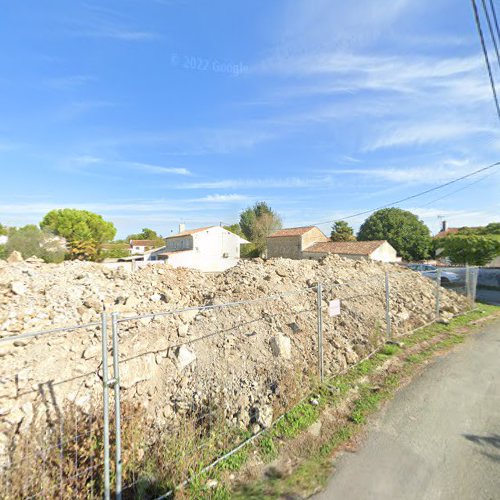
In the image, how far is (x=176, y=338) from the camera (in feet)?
17.1

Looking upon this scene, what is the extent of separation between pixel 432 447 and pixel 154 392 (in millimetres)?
3986

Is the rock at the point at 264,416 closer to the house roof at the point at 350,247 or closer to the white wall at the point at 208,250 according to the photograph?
the house roof at the point at 350,247

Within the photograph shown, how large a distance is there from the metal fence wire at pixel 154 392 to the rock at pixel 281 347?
25 mm

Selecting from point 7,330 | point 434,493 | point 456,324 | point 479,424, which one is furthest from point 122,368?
point 456,324

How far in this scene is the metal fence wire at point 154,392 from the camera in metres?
2.76

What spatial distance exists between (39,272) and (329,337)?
7715 millimetres

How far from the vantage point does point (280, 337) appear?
5.60 metres

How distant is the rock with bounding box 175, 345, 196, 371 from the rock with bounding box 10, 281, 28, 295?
3907mm

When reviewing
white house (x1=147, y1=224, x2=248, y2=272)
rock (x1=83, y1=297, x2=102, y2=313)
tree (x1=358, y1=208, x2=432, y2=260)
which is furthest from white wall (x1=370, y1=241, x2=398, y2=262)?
rock (x1=83, y1=297, x2=102, y2=313)

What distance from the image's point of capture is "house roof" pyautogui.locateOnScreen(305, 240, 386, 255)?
28.1 meters

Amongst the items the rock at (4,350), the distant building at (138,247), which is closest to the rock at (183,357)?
the rock at (4,350)

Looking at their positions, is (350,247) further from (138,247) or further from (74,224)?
(138,247)

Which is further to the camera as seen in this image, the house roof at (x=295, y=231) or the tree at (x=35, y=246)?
the house roof at (x=295, y=231)

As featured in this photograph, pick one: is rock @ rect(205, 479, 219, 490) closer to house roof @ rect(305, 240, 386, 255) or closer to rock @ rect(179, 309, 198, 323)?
rock @ rect(179, 309, 198, 323)
